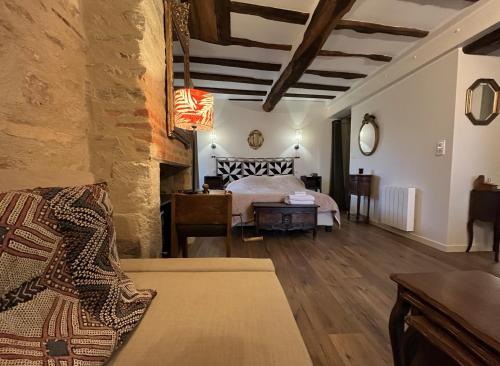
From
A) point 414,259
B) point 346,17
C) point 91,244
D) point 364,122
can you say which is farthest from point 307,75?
point 91,244

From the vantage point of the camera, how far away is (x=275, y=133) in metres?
6.02

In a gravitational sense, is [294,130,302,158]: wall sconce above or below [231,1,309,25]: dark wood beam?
below

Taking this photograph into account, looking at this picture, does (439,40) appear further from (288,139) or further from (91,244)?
(91,244)

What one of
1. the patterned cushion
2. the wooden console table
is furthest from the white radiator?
the patterned cushion

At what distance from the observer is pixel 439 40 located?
2.89 m

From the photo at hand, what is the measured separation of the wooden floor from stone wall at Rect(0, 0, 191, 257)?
1155 millimetres

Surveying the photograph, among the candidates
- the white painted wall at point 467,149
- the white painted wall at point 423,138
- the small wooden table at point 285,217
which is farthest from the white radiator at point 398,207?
the small wooden table at point 285,217

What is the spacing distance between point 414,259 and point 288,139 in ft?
13.2

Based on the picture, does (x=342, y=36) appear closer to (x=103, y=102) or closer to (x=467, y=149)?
(x=467, y=149)

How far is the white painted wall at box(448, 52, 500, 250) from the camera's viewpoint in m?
2.76

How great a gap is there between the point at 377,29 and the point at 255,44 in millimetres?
1463

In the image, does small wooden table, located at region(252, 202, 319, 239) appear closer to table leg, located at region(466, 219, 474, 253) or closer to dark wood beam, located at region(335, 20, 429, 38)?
table leg, located at region(466, 219, 474, 253)

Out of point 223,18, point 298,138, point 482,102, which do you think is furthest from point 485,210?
point 298,138

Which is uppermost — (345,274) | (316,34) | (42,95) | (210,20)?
(210,20)
